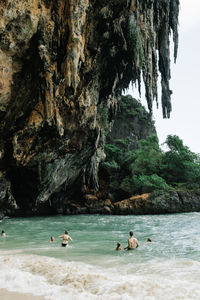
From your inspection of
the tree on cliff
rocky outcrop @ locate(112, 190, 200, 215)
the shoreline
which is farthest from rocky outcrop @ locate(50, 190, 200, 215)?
the shoreline

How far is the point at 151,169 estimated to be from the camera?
27.7 m

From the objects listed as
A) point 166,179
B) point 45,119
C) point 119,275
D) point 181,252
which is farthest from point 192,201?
point 119,275

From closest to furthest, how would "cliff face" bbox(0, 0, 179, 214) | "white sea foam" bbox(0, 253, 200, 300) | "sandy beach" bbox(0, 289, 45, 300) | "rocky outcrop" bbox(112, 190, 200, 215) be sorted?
"sandy beach" bbox(0, 289, 45, 300)
"white sea foam" bbox(0, 253, 200, 300)
"cliff face" bbox(0, 0, 179, 214)
"rocky outcrop" bbox(112, 190, 200, 215)

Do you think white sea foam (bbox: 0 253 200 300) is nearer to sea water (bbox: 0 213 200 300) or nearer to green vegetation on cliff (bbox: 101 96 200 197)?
sea water (bbox: 0 213 200 300)

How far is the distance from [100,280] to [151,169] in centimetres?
2382

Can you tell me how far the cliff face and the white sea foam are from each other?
19.1ft

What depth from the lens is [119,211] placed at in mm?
22688

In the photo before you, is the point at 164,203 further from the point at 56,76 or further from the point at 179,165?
the point at 56,76

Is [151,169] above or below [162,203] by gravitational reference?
above

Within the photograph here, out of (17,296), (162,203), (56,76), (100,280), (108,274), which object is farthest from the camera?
Result: (162,203)

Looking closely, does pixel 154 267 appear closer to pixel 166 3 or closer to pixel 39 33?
pixel 39 33

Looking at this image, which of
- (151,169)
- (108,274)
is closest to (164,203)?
(151,169)

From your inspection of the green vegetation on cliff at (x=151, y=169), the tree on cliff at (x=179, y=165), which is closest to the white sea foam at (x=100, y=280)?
the green vegetation on cliff at (x=151, y=169)

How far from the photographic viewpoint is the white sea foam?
13.1ft
